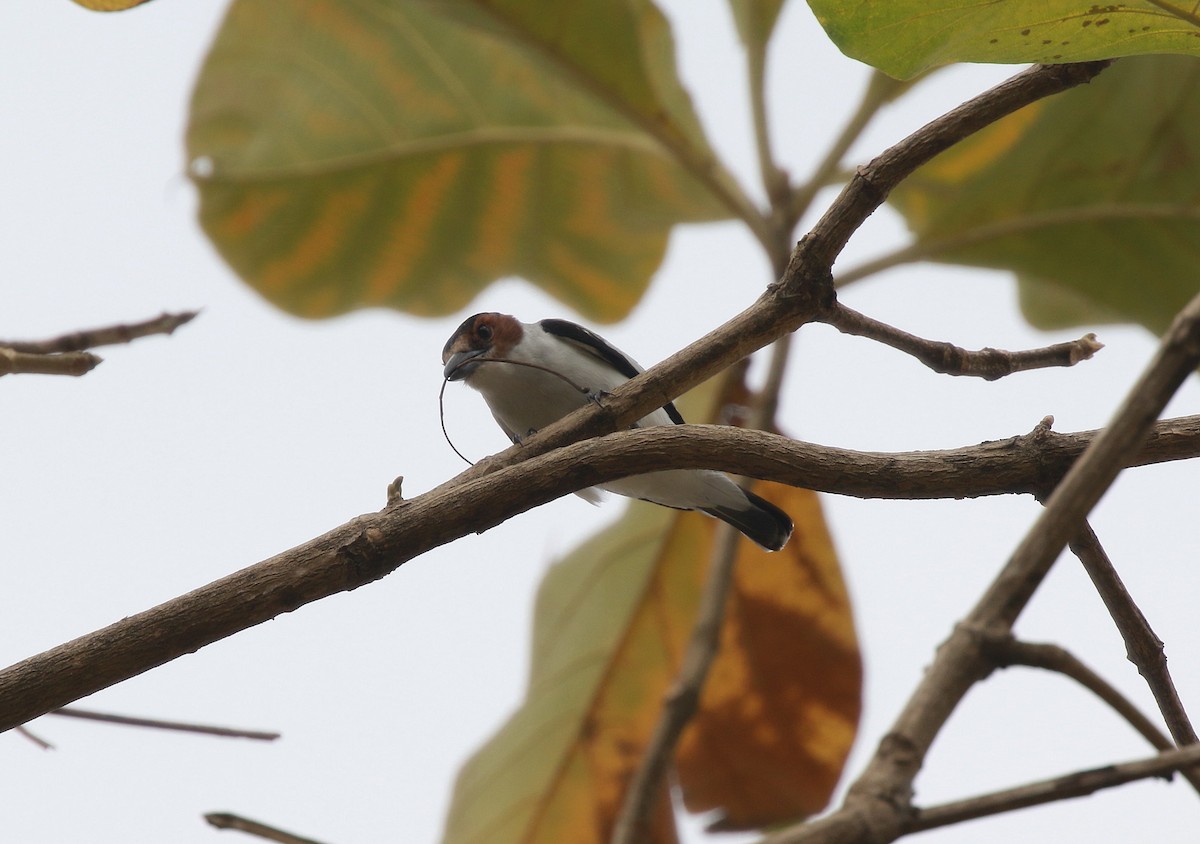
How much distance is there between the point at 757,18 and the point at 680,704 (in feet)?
7.90

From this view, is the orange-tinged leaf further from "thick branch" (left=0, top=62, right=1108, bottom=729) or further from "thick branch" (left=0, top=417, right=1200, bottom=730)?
"thick branch" (left=0, top=417, right=1200, bottom=730)

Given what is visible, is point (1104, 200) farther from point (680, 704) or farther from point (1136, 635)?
point (1136, 635)

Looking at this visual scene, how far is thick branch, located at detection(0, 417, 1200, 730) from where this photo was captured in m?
1.59

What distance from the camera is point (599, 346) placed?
153 inches

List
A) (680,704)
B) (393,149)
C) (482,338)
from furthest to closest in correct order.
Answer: (393,149) → (482,338) → (680,704)

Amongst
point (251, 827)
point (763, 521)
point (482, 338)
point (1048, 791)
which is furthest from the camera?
point (482, 338)

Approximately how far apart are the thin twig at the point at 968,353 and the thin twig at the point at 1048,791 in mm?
1295

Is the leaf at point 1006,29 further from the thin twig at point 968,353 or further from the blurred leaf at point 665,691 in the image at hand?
the blurred leaf at point 665,691

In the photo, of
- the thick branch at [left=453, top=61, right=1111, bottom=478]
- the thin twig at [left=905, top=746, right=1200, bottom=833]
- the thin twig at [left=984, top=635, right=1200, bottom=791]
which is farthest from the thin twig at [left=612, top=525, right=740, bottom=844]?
the thin twig at [left=905, top=746, right=1200, bottom=833]

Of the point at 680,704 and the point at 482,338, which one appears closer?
the point at 680,704

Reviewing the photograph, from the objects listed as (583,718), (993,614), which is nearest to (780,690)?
(583,718)

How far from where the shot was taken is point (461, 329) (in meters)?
3.91

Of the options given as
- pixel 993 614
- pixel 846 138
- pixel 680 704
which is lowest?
pixel 993 614

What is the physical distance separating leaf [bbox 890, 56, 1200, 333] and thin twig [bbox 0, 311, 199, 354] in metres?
3.06
